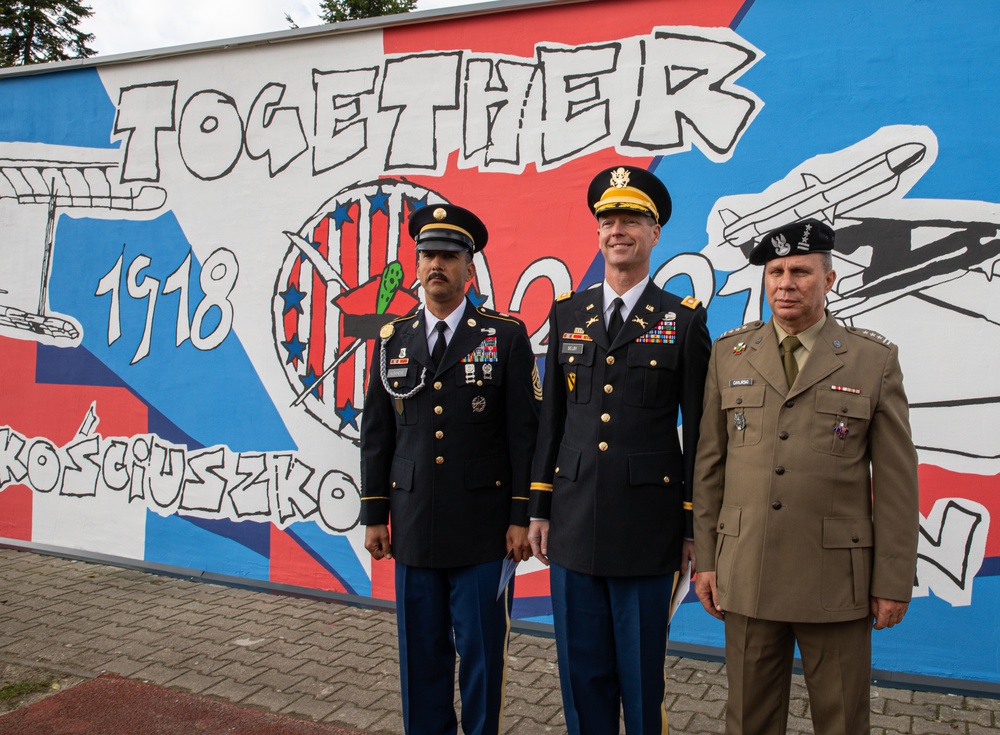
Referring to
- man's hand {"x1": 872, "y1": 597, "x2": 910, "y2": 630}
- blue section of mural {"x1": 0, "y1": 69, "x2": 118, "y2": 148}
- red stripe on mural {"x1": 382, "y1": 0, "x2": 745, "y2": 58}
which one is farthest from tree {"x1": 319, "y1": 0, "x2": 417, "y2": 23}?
man's hand {"x1": 872, "y1": 597, "x2": 910, "y2": 630}

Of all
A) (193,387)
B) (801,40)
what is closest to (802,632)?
(801,40)

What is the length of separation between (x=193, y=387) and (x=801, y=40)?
4350 mm

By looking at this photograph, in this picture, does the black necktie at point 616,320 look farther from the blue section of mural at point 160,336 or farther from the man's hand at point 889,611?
the blue section of mural at point 160,336

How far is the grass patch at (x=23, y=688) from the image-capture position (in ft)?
12.3

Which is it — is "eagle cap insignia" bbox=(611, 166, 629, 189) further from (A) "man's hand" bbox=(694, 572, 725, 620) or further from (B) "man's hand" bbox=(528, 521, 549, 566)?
(A) "man's hand" bbox=(694, 572, 725, 620)

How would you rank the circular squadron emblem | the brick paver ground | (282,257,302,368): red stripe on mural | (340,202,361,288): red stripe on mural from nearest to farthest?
1. the brick paver ground
2. the circular squadron emblem
3. (340,202,361,288): red stripe on mural
4. (282,257,302,368): red stripe on mural

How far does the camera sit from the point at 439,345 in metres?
3.11

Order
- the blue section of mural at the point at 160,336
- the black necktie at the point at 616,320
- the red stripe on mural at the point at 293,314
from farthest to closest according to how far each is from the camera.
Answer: the blue section of mural at the point at 160,336 → the red stripe on mural at the point at 293,314 → the black necktie at the point at 616,320

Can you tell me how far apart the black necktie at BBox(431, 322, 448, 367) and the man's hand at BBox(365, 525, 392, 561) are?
686mm

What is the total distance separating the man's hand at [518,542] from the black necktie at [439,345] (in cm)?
69

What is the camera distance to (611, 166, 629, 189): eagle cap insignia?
9.10 feet

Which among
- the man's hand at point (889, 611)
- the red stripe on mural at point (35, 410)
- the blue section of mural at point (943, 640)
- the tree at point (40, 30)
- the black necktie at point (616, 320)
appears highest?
the tree at point (40, 30)

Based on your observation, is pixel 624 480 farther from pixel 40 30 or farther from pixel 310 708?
pixel 40 30

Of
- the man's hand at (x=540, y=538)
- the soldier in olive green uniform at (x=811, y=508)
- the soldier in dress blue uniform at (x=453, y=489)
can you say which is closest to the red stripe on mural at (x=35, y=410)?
the soldier in dress blue uniform at (x=453, y=489)
